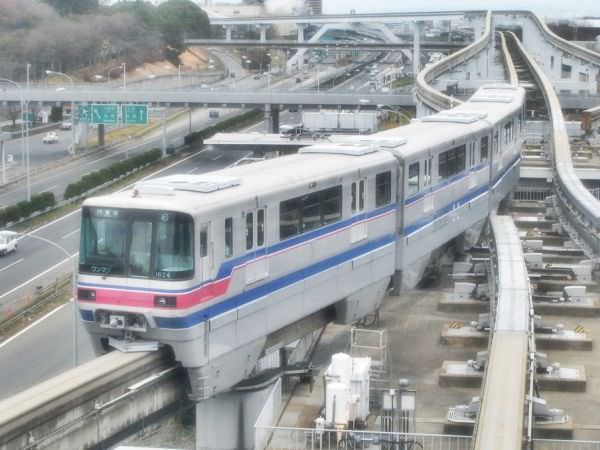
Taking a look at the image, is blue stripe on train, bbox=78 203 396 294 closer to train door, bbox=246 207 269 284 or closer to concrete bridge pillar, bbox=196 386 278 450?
train door, bbox=246 207 269 284

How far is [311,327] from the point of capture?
56.6ft

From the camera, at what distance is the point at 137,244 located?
13828 mm

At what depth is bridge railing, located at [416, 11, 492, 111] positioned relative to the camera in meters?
47.0

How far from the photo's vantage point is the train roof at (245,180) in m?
13.9

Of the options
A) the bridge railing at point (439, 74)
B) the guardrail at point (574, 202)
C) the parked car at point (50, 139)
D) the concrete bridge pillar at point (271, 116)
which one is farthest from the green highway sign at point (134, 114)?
the guardrail at point (574, 202)

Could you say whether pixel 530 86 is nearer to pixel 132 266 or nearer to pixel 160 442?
pixel 160 442

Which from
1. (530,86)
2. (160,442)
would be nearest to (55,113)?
(530,86)

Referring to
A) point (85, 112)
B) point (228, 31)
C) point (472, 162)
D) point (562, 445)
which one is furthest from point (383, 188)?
point (228, 31)

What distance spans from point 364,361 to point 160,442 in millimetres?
8285

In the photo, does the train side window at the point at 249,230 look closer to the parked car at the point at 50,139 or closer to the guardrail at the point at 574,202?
the guardrail at the point at 574,202

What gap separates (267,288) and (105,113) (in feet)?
167

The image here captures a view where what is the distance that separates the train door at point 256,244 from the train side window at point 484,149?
9982 mm

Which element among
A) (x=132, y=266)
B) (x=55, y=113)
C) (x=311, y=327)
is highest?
(x=132, y=266)

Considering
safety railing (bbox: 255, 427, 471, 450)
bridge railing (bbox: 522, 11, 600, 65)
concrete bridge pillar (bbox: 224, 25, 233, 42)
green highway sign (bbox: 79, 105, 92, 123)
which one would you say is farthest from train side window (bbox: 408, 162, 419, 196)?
concrete bridge pillar (bbox: 224, 25, 233, 42)
